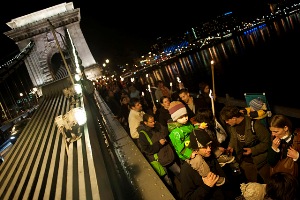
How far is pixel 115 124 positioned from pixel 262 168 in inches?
191

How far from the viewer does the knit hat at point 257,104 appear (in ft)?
16.8

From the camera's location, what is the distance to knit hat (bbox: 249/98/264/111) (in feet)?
16.8

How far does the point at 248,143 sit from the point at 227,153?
410mm

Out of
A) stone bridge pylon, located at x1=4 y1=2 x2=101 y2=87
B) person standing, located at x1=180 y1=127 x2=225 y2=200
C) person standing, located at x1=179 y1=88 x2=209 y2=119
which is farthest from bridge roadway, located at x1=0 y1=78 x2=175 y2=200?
stone bridge pylon, located at x1=4 y1=2 x2=101 y2=87

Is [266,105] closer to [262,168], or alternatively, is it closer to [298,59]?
[262,168]

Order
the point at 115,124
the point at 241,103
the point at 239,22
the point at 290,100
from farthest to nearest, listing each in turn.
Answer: the point at 239,22 → the point at 290,100 → the point at 115,124 → the point at 241,103

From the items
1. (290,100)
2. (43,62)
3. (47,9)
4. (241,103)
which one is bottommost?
(290,100)

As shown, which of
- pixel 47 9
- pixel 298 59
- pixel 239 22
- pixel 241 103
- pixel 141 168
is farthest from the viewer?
pixel 239 22

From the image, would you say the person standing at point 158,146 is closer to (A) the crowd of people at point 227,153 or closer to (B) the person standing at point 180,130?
(A) the crowd of people at point 227,153

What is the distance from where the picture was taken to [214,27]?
167875mm

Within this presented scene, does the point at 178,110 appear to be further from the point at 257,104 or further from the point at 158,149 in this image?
the point at 257,104

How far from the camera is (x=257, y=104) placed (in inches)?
204

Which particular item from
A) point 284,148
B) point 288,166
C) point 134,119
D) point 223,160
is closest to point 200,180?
point 223,160

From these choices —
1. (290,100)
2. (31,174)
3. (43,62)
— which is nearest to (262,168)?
(31,174)
